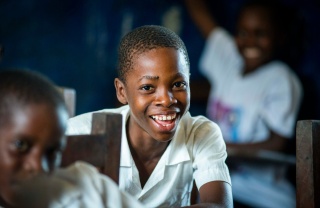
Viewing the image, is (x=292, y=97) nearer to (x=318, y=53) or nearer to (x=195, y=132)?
(x=318, y=53)

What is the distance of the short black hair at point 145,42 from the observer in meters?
1.50

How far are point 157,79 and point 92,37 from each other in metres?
1.86

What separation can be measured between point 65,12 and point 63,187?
7.55 ft

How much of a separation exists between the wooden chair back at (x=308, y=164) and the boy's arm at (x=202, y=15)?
1.97 metres

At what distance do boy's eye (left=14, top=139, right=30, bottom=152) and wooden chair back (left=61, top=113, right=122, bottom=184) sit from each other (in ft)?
0.63

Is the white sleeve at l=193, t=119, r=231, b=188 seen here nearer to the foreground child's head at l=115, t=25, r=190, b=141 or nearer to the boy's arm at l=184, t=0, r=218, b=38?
the foreground child's head at l=115, t=25, r=190, b=141

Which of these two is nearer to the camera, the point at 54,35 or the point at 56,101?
the point at 56,101

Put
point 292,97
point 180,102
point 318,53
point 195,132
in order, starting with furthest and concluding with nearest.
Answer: point 318,53 < point 292,97 < point 195,132 < point 180,102

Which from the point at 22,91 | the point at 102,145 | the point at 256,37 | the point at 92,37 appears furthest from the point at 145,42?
the point at 92,37

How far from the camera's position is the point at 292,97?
2928 millimetres

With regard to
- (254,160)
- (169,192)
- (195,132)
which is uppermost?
(195,132)

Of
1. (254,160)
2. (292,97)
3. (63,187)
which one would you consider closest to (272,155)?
(254,160)

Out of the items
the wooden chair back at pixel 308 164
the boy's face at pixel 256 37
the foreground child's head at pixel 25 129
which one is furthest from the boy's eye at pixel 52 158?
the boy's face at pixel 256 37

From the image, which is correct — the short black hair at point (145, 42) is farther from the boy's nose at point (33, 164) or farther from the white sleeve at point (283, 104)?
the white sleeve at point (283, 104)
